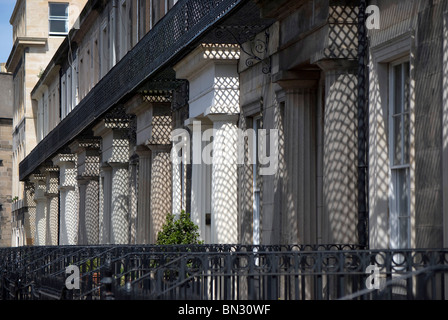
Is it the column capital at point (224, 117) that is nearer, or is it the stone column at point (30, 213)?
the column capital at point (224, 117)

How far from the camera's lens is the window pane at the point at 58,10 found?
5212 cm

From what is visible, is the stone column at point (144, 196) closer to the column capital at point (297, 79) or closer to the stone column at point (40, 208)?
the column capital at point (297, 79)

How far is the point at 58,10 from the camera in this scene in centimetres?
5269

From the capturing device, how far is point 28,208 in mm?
51062

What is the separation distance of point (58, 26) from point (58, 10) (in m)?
0.91

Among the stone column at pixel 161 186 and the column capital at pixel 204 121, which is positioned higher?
the column capital at pixel 204 121

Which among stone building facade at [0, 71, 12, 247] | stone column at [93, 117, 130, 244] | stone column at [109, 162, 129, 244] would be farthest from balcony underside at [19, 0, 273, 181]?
stone building facade at [0, 71, 12, 247]

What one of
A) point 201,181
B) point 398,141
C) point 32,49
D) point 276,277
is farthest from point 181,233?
point 32,49

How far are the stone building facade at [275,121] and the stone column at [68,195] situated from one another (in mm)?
6451

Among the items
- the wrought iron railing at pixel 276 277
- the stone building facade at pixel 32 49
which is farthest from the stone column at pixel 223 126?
the stone building facade at pixel 32 49

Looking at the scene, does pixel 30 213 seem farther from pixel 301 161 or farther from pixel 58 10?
pixel 301 161

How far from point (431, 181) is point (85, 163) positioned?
72.8 ft

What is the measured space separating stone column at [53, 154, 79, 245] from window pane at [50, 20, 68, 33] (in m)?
16.4

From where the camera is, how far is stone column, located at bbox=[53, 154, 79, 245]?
35.9 meters
